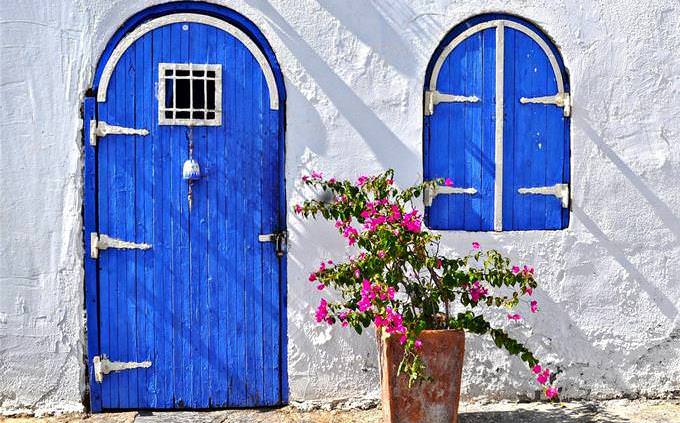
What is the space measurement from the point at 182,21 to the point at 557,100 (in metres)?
2.45

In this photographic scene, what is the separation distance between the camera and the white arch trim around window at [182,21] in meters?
5.15

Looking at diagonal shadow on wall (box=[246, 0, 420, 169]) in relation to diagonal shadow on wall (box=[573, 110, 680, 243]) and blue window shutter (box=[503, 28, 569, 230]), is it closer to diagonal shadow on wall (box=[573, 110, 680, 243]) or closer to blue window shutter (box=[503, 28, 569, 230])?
blue window shutter (box=[503, 28, 569, 230])

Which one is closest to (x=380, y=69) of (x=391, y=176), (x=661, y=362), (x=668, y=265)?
(x=391, y=176)

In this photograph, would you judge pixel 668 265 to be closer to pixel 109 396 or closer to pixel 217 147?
pixel 217 147

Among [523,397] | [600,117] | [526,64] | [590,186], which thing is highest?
[526,64]

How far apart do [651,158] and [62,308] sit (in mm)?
3903

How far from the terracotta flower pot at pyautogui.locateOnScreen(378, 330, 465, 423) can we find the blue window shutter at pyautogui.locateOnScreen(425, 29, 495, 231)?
1.20 m

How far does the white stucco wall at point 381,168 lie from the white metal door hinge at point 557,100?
0.06 meters

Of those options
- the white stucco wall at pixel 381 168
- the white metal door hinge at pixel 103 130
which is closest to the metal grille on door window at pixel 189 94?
the white metal door hinge at pixel 103 130

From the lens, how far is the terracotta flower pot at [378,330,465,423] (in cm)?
461

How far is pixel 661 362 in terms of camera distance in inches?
216

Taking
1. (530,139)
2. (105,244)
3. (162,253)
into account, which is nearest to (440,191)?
(530,139)

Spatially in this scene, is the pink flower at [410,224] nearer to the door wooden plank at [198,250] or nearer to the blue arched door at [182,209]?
the blue arched door at [182,209]

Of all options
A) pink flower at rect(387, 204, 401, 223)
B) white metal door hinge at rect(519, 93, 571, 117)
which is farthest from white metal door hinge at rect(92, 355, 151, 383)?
white metal door hinge at rect(519, 93, 571, 117)
